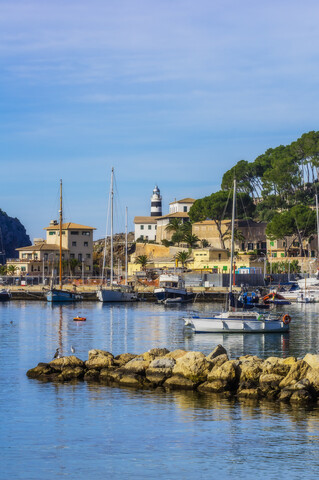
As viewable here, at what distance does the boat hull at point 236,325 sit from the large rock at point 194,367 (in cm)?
1762

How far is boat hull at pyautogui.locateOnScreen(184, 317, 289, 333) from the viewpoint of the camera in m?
47.1

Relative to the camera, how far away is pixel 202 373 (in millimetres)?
29359

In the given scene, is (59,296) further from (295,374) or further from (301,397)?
(301,397)

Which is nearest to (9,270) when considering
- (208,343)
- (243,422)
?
(208,343)

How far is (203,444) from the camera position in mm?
22266

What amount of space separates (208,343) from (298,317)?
22147 millimetres

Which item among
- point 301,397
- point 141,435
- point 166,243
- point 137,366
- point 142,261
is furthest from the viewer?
point 166,243

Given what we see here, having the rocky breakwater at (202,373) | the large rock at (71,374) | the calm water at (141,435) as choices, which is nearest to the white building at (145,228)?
the calm water at (141,435)

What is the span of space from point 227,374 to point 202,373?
126 centimetres

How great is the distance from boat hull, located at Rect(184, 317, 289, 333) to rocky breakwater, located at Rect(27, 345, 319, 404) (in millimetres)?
14727

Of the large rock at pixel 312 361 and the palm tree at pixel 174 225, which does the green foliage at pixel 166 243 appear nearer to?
the palm tree at pixel 174 225

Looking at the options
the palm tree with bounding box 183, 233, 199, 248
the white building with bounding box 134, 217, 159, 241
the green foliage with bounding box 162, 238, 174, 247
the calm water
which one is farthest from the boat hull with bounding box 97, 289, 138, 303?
the white building with bounding box 134, 217, 159, 241

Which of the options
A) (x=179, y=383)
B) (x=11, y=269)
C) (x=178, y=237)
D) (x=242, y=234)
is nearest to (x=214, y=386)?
(x=179, y=383)

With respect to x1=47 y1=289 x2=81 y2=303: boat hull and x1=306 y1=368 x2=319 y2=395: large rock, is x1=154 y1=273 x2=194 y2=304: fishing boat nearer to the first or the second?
x1=47 y1=289 x2=81 y2=303: boat hull
